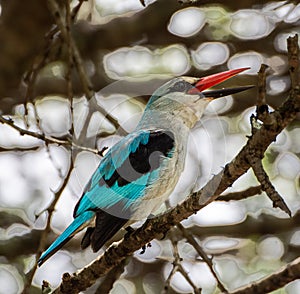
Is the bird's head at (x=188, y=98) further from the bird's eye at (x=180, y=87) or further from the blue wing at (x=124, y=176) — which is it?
the blue wing at (x=124, y=176)

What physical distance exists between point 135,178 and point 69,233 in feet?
1.61

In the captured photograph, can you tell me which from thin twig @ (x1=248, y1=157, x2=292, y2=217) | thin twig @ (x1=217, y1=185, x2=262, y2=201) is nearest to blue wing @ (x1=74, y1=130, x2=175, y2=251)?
thin twig @ (x1=217, y1=185, x2=262, y2=201)

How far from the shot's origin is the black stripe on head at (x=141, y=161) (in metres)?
4.00

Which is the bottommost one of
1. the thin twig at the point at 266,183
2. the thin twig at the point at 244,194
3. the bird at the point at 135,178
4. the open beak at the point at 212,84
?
the thin twig at the point at 244,194

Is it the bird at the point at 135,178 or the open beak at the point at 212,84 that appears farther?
the open beak at the point at 212,84

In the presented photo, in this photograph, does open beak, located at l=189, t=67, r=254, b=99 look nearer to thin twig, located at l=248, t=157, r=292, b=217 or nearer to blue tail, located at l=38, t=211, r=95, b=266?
blue tail, located at l=38, t=211, r=95, b=266

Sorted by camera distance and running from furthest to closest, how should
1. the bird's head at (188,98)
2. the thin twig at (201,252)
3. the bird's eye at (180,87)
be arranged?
the bird's eye at (180,87)
the bird's head at (188,98)
the thin twig at (201,252)

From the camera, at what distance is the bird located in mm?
3771

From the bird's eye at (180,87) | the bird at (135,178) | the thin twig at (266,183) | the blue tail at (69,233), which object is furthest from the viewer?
the bird's eye at (180,87)

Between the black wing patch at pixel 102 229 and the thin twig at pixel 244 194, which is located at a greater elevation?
the black wing patch at pixel 102 229

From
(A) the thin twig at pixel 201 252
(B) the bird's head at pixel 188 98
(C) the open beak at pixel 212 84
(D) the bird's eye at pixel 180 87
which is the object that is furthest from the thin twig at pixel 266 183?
(D) the bird's eye at pixel 180 87

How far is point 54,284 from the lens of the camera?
5402 mm

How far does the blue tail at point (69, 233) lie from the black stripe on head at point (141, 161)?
10.4 inches

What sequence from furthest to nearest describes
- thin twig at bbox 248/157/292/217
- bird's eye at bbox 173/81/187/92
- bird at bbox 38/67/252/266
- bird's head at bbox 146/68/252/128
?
bird's eye at bbox 173/81/187/92 < bird's head at bbox 146/68/252/128 < bird at bbox 38/67/252/266 < thin twig at bbox 248/157/292/217
